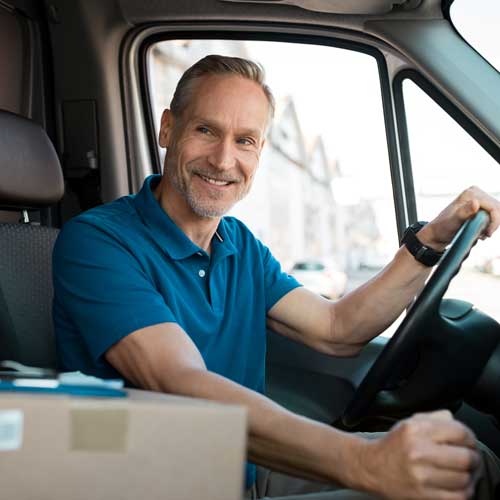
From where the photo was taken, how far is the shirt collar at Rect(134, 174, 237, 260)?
62.0 inches

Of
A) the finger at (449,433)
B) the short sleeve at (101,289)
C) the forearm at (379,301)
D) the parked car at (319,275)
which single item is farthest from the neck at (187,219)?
the parked car at (319,275)

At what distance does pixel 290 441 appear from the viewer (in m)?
1.01

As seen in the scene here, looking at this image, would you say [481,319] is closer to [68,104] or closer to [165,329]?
[165,329]

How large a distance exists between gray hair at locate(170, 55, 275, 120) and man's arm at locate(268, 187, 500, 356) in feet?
1.59

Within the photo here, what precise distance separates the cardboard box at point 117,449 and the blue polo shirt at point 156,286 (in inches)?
21.0

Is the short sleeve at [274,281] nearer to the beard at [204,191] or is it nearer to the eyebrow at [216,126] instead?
the beard at [204,191]

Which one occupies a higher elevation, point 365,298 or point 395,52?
point 395,52

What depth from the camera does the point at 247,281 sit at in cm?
173

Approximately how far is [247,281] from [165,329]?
1.56 feet

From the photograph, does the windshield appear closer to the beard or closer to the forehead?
the forehead

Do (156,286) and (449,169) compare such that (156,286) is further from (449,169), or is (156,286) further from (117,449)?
(449,169)

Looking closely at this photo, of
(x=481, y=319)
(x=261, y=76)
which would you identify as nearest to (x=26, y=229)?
(x=261, y=76)

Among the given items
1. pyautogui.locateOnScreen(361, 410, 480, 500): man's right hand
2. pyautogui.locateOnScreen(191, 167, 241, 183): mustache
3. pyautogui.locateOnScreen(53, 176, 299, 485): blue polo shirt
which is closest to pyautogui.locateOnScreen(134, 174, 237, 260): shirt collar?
pyautogui.locateOnScreen(53, 176, 299, 485): blue polo shirt

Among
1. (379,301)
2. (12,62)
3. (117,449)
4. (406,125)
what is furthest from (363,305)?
(12,62)
